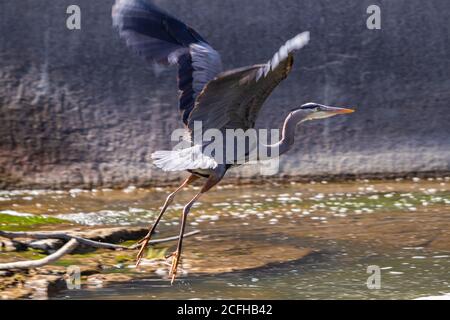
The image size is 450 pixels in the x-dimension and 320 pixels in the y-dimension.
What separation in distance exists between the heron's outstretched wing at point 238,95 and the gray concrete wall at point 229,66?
3.75 metres

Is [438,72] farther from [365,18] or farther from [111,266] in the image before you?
[111,266]

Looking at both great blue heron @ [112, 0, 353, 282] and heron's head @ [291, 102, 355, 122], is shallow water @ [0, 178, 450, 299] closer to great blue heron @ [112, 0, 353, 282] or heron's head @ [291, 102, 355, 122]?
great blue heron @ [112, 0, 353, 282]

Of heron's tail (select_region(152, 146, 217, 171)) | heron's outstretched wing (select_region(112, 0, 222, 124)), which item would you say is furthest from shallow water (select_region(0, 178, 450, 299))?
heron's outstretched wing (select_region(112, 0, 222, 124))

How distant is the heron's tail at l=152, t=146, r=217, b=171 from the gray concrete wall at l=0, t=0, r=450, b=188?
11.8 feet

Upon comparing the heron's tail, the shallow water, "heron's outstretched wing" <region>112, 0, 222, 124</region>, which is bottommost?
A: the shallow water

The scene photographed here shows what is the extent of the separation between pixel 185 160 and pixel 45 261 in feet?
3.16

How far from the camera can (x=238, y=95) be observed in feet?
17.7

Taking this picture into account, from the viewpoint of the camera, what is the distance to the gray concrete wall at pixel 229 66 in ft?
30.6

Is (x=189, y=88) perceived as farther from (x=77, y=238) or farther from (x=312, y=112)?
(x=77, y=238)

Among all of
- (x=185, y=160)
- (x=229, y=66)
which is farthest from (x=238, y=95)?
(x=229, y=66)

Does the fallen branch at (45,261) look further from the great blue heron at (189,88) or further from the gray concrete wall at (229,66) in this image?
the gray concrete wall at (229,66)

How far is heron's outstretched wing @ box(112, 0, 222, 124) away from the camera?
19.2 feet

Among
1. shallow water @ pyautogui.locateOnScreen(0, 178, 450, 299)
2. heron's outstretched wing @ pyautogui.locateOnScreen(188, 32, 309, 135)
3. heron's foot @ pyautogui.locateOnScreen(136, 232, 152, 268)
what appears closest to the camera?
heron's outstretched wing @ pyautogui.locateOnScreen(188, 32, 309, 135)

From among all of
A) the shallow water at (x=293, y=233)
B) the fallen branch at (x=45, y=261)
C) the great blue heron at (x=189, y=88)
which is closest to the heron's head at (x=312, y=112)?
the great blue heron at (x=189, y=88)
